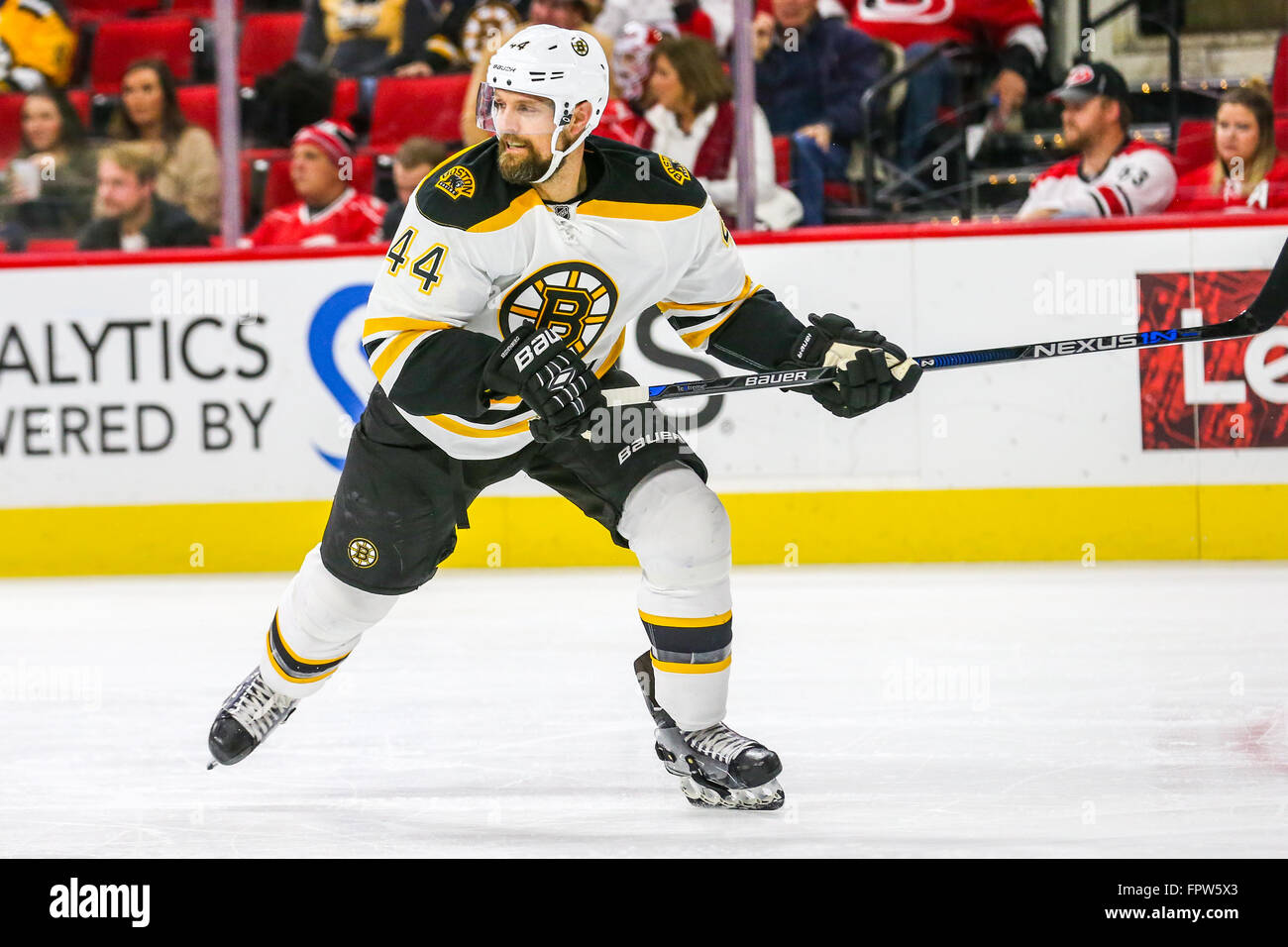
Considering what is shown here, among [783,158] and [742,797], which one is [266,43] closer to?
[783,158]

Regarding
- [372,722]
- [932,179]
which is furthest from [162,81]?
[372,722]

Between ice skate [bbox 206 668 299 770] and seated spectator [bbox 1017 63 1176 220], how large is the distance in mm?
3173

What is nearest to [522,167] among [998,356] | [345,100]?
[998,356]

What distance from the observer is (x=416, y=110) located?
562 cm

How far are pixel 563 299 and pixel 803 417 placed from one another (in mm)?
2690

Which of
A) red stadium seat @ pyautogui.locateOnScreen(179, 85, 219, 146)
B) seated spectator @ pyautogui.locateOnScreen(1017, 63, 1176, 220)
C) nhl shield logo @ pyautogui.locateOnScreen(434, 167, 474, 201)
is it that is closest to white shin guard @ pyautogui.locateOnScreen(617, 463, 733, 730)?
nhl shield logo @ pyautogui.locateOnScreen(434, 167, 474, 201)

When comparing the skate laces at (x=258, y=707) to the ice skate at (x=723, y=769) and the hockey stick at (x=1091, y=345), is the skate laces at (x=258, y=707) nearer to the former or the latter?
the ice skate at (x=723, y=769)

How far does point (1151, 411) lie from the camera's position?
5168 mm

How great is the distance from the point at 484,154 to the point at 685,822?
3.60ft

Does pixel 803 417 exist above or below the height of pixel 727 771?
above

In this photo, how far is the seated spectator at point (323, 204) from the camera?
5559 mm

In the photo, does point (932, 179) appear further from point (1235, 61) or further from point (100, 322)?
point (100, 322)

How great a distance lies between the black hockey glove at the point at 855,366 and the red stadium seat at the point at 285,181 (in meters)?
3.11

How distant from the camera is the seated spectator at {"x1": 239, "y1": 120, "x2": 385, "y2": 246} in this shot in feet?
18.2
